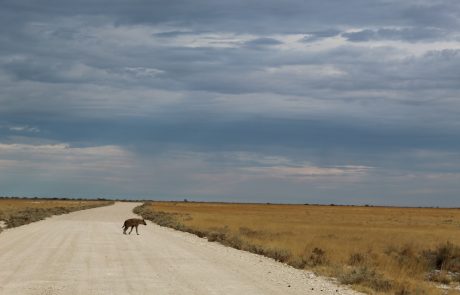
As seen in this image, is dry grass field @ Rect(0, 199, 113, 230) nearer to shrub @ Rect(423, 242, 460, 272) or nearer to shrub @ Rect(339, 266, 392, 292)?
shrub @ Rect(423, 242, 460, 272)

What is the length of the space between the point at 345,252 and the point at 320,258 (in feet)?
15.8

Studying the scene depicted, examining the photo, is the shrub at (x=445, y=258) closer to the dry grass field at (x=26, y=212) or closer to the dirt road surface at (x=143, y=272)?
the dirt road surface at (x=143, y=272)

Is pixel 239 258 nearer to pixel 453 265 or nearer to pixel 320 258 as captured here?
pixel 320 258

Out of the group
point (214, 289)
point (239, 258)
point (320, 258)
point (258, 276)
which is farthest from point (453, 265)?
point (214, 289)

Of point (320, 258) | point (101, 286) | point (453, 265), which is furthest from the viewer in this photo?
point (453, 265)

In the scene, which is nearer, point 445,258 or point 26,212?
point 445,258

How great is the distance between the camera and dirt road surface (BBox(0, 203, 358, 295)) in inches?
533

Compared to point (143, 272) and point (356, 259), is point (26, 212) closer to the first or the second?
point (356, 259)

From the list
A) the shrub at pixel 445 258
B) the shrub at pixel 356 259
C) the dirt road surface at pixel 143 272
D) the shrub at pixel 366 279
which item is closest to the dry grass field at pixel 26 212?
the dirt road surface at pixel 143 272

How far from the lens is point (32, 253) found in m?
21.8

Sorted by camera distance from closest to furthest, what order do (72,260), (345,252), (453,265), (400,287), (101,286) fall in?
(101,286) → (400,287) → (72,260) → (453,265) → (345,252)

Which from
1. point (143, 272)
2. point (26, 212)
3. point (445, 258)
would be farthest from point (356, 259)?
point (26, 212)

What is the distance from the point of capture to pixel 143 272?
54.3 ft

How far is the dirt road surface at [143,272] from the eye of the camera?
44.4ft
